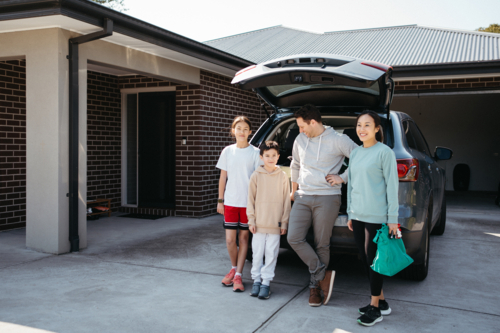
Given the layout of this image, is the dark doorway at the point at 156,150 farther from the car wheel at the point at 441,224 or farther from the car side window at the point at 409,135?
the car side window at the point at 409,135

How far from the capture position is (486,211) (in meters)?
9.09

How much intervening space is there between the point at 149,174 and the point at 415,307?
6031mm

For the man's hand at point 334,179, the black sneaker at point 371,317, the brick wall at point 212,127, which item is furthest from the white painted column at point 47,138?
the black sneaker at point 371,317

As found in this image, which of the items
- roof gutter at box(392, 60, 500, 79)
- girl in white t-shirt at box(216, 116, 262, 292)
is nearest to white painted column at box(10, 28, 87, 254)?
girl in white t-shirt at box(216, 116, 262, 292)

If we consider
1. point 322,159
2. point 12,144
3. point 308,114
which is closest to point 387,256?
point 322,159

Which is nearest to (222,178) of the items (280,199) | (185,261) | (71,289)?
(280,199)

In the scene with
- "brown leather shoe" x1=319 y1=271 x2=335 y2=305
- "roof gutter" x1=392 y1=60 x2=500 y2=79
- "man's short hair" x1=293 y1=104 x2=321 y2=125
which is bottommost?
"brown leather shoe" x1=319 y1=271 x2=335 y2=305

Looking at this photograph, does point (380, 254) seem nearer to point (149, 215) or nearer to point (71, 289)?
point (71, 289)

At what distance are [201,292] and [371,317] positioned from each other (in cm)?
147

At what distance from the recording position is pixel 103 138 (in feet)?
→ 27.5

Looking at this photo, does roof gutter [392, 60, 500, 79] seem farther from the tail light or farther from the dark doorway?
the tail light

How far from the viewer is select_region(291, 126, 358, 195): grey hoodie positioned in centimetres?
362

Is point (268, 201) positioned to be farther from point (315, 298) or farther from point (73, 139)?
point (73, 139)

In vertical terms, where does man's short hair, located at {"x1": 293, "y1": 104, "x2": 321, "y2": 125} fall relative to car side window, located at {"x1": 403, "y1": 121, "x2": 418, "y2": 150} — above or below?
above
